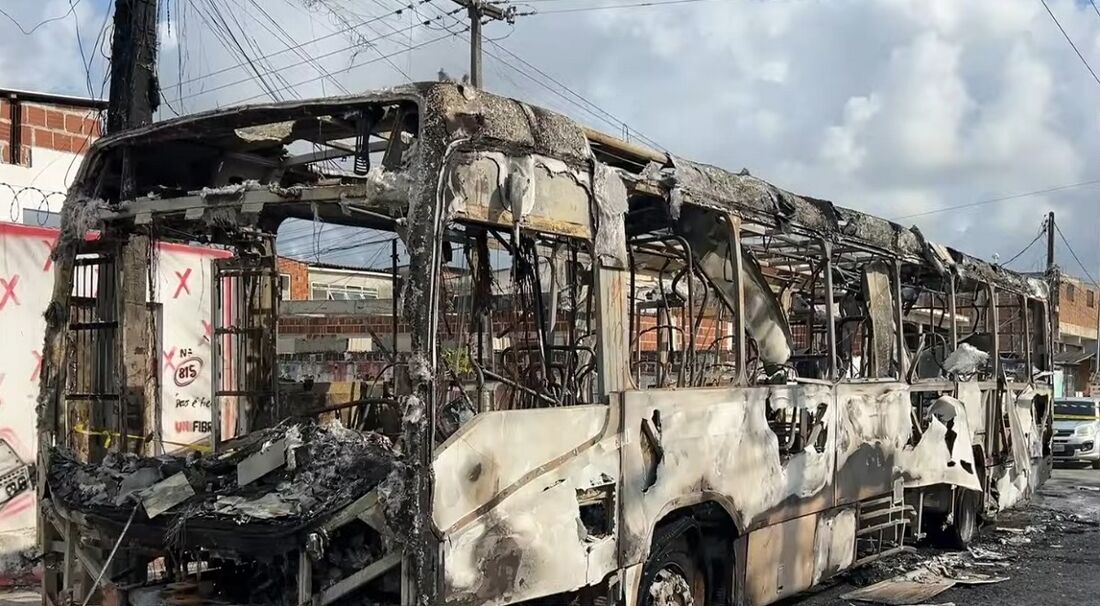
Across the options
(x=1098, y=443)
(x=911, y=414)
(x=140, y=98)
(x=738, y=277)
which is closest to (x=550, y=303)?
(x=738, y=277)

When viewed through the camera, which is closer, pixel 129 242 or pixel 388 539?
pixel 388 539

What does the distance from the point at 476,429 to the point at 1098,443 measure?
20.3 m

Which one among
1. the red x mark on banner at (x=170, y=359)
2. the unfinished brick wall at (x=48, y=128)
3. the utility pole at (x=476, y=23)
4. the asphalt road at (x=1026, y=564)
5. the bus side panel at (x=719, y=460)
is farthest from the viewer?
the utility pole at (x=476, y=23)

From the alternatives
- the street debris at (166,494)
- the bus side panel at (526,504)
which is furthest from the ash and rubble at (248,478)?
the bus side panel at (526,504)

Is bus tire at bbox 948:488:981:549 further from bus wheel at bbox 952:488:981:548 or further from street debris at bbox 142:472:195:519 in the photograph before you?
street debris at bbox 142:472:195:519

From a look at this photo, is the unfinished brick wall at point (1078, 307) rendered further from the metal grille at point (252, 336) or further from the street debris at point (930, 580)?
the metal grille at point (252, 336)

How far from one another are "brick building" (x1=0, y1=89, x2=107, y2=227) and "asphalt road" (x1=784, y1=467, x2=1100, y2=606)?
782 cm

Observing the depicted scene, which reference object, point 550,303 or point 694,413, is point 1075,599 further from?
point 550,303

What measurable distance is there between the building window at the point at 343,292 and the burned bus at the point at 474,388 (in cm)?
586

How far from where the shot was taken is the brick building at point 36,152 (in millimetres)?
9577

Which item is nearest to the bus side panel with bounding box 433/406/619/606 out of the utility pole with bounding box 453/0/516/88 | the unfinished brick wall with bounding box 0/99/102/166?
the unfinished brick wall with bounding box 0/99/102/166

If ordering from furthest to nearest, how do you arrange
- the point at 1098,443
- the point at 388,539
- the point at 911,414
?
1. the point at 1098,443
2. the point at 911,414
3. the point at 388,539

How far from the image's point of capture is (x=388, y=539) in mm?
4004

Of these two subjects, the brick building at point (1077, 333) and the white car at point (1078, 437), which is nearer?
the white car at point (1078, 437)
